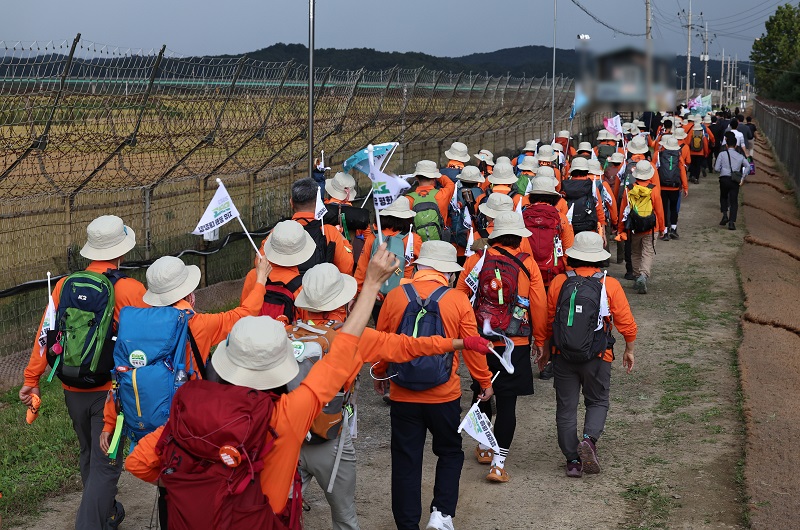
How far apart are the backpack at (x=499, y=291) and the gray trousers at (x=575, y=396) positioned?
17.1 inches

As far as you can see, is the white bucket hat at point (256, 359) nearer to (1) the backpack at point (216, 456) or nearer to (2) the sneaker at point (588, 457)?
(1) the backpack at point (216, 456)

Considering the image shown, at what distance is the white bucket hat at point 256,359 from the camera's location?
11.8 feet

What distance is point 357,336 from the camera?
3820mm

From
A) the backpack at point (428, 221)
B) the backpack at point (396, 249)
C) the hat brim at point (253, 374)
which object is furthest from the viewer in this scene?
the backpack at point (428, 221)

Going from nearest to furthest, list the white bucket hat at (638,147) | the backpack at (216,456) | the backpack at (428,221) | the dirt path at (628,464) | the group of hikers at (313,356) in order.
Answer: the backpack at (216,456)
the group of hikers at (313,356)
the dirt path at (628,464)
the backpack at (428,221)
the white bucket hat at (638,147)

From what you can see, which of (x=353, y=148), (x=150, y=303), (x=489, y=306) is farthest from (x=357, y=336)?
(x=353, y=148)

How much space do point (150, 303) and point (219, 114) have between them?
736cm

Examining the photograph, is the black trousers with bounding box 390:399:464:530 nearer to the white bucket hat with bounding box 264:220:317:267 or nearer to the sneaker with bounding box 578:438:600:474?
the white bucket hat with bounding box 264:220:317:267

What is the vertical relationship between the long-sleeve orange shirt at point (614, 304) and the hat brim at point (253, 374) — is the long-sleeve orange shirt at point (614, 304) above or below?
below

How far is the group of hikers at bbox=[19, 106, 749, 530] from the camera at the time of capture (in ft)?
11.5

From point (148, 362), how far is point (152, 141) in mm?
6771

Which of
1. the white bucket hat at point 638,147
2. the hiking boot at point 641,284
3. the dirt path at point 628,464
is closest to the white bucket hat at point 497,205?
the dirt path at point 628,464

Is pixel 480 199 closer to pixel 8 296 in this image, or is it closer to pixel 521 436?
pixel 521 436

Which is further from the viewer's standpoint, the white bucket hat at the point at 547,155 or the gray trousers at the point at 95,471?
the white bucket hat at the point at 547,155
